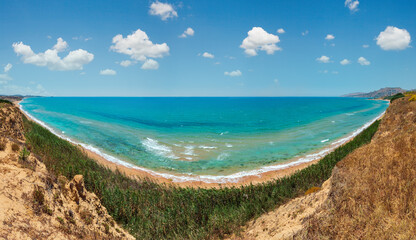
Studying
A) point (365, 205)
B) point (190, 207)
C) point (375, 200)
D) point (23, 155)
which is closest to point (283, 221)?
point (365, 205)

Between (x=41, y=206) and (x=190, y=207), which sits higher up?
(x=41, y=206)

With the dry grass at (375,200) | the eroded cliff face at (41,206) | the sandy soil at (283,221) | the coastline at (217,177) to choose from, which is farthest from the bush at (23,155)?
the coastline at (217,177)

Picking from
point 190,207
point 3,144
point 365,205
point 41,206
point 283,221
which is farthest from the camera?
point 190,207

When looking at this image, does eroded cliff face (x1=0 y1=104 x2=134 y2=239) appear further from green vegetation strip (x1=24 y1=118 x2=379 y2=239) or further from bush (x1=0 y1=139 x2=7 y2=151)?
green vegetation strip (x1=24 y1=118 x2=379 y2=239)

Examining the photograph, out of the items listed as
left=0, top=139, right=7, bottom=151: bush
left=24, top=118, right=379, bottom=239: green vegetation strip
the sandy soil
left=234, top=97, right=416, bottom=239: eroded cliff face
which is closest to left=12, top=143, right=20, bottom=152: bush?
left=0, top=139, right=7, bottom=151: bush

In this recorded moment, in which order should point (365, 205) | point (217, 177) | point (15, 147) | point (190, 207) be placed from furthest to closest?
point (217, 177), point (190, 207), point (15, 147), point (365, 205)

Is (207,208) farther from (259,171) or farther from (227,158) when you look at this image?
(227,158)

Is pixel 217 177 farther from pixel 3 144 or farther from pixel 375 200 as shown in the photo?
pixel 3 144
